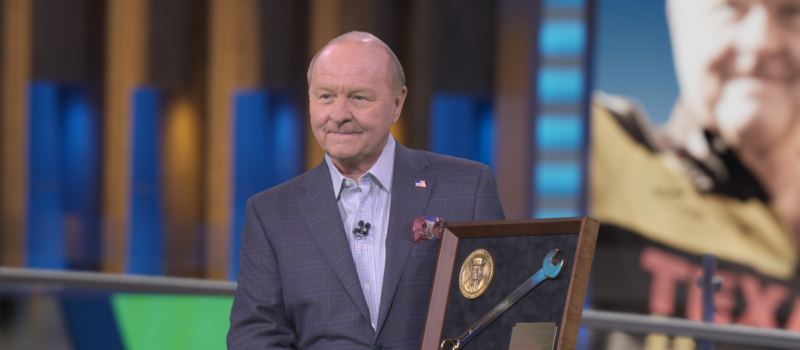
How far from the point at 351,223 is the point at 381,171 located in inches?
4.3

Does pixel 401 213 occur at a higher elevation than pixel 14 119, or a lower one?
higher

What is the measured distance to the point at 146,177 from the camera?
847 centimetres

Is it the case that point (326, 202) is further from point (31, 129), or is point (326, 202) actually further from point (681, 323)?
point (31, 129)

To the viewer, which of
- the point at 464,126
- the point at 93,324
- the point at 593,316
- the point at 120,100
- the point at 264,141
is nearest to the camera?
the point at 593,316

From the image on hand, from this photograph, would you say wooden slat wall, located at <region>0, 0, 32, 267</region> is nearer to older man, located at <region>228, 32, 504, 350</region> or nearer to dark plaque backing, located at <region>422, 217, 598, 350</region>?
older man, located at <region>228, 32, 504, 350</region>

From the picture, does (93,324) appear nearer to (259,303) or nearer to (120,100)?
(259,303)

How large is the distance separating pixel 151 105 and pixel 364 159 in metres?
7.52

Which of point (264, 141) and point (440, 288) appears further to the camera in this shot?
point (264, 141)

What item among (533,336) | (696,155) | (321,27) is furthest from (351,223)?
(321,27)

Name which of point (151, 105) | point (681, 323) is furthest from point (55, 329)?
point (151, 105)

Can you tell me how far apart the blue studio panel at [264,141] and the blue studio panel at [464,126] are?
143cm

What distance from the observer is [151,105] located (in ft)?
28.2

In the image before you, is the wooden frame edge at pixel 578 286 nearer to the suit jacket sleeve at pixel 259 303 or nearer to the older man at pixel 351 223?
the older man at pixel 351 223

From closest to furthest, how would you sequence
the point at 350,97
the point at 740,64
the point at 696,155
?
the point at 350,97 → the point at 740,64 → the point at 696,155
